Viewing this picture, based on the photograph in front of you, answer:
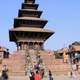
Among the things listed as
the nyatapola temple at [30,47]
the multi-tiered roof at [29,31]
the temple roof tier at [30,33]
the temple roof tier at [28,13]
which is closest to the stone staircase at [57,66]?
the nyatapola temple at [30,47]

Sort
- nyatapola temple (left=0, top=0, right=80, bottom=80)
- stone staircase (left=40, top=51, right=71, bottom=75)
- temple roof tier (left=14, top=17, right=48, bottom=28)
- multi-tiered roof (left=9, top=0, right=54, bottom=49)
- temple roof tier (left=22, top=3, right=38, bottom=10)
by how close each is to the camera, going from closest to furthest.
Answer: nyatapola temple (left=0, top=0, right=80, bottom=80) < stone staircase (left=40, top=51, right=71, bottom=75) < multi-tiered roof (left=9, top=0, right=54, bottom=49) < temple roof tier (left=14, top=17, right=48, bottom=28) < temple roof tier (left=22, top=3, right=38, bottom=10)

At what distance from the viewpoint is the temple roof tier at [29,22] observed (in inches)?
2026

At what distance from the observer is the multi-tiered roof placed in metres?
50.2

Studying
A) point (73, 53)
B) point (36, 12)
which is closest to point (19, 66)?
point (36, 12)

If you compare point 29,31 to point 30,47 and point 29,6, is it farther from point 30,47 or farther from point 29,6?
point 29,6

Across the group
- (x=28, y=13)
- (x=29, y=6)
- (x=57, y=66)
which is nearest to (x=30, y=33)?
(x=28, y=13)

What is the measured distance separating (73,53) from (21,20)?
110ft

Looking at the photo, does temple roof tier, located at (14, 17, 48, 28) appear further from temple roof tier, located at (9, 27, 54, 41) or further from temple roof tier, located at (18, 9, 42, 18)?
temple roof tier, located at (18, 9, 42, 18)

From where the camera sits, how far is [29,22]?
5166cm

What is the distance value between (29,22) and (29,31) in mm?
2304

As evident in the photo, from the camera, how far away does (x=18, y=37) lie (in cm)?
5078

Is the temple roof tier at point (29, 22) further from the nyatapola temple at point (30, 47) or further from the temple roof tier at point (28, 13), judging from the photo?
the temple roof tier at point (28, 13)

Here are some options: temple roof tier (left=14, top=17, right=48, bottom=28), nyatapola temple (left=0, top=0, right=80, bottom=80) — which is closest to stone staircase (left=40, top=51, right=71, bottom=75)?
nyatapola temple (left=0, top=0, right=80, bottom=80)

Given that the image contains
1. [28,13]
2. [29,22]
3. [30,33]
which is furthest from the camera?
[28,13]
